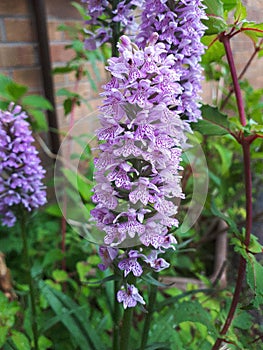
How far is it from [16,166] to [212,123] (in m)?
0.38

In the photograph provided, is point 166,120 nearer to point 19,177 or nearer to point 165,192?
point 165,192

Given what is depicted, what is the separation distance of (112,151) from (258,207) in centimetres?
91

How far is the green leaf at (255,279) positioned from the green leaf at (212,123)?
209mm

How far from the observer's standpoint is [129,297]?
0.50 m

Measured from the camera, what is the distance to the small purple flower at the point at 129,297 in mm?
493

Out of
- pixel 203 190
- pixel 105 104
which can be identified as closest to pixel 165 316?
pixel 203 190

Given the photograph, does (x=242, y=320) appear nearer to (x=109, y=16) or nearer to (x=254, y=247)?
(x=254, y=247)

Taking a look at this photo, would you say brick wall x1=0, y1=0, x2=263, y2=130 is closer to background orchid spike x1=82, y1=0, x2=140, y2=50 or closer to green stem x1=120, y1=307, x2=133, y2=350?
background orchid spike x1=82, y1=0, x2=140, y2=50

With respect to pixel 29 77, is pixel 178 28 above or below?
above

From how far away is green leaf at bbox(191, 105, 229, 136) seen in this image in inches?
24.3

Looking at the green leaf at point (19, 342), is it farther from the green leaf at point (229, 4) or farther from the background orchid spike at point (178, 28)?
the green leaf at point (229, 4)

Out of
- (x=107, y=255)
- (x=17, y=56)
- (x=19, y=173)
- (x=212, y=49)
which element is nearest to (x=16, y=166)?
(x=19, y=173)

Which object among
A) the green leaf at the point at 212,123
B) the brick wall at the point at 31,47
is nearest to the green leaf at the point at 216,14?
the green leaf at the point at 212,123

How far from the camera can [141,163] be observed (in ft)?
1.51
